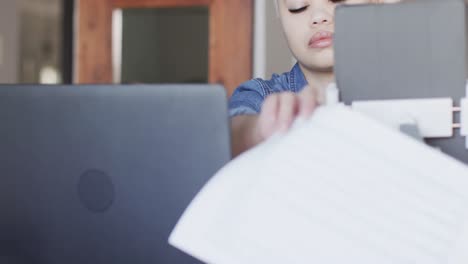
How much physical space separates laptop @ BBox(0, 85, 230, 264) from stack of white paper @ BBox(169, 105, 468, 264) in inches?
2.6

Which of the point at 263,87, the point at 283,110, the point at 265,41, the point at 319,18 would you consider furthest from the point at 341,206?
the point at 265,41

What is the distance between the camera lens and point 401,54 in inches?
25.5

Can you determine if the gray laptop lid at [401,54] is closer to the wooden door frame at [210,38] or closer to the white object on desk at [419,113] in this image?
the white object on desk at [419,113]

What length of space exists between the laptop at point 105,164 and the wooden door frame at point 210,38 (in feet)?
7.67

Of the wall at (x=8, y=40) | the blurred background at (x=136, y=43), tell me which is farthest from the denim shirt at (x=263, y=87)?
the wall at (x=8, y=40)

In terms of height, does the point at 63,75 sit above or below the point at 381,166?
above

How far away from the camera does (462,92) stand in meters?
0.65

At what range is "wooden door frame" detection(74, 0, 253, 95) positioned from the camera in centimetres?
309

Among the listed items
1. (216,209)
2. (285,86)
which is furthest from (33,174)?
(285,86)

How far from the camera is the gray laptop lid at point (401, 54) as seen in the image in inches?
25.3

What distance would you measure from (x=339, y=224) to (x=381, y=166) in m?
0.06

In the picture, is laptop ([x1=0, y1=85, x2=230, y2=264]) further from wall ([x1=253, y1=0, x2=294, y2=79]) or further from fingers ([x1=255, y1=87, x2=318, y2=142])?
wall ([x1=253, y1=0, x2=294, y2=79])

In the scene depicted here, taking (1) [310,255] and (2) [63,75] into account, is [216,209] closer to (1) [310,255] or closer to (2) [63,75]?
(1) [310,255]

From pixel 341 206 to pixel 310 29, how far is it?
540 mm
